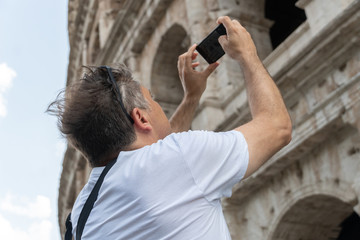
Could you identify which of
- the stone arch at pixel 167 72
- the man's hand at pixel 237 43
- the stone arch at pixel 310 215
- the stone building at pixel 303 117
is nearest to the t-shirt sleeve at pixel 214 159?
the man's hand at pixel 237 43

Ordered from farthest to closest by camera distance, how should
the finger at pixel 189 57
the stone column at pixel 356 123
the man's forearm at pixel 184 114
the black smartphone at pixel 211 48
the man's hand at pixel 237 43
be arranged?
1. the stone column at pixel 356 123
2. the man's forearm at pixel 184 114
3. the finger at pixel 189 57
4. the black smartphone at pixel 211 48
5. the man's hand at pixel 237 43

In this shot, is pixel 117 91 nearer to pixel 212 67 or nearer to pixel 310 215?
pixel 212 67

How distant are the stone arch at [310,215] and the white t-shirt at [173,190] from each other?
177 inches

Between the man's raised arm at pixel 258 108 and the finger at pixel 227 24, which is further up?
the finger at pixel 227 24

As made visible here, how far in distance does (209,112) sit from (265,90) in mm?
5988

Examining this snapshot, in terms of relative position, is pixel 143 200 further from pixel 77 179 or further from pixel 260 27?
pixel 77 179

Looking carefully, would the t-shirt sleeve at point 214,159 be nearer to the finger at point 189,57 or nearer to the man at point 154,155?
the man at point 154,155

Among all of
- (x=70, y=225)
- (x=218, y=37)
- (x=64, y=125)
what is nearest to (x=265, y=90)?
(x=218, y=37)

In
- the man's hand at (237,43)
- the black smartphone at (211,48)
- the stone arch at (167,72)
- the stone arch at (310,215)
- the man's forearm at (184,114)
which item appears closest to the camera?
the man's hand at (237,43)

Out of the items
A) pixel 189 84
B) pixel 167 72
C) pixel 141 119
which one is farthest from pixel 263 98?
pixel 167 72

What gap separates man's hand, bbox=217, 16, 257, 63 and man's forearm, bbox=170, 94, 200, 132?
0.44m

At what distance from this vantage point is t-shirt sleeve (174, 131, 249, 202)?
4.25 ft

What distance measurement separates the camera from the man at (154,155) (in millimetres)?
1263

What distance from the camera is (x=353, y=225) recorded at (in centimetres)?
→ 760
